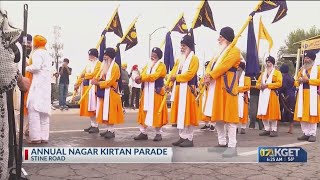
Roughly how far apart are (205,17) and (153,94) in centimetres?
184

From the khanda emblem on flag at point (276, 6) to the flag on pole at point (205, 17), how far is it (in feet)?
3.87

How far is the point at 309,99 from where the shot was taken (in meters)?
8.33

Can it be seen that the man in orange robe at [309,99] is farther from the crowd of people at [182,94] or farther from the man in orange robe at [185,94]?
the man in orange robe at [185,94]

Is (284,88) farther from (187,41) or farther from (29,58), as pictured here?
(29,58)

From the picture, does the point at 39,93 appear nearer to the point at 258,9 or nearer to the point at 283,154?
the point at 258,9

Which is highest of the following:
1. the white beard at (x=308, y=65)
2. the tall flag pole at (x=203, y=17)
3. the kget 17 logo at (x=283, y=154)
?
the tall flag pole at (x=203, y=17)

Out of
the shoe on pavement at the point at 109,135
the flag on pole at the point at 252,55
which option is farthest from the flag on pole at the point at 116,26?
the flag on pole at the point at 252,55

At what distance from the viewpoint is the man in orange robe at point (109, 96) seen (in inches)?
314

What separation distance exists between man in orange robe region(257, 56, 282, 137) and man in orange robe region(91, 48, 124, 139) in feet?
11.4

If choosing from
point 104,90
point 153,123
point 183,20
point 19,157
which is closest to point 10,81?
point 19,157

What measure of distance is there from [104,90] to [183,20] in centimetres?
247

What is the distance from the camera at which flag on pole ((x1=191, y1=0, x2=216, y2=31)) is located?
7051mm

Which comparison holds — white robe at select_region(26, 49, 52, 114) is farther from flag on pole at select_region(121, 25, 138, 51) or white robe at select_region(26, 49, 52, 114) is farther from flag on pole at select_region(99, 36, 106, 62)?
flag on pole at select_region(99, 36, 106, 62)

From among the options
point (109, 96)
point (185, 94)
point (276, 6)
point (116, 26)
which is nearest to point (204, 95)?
point (185, 94)
